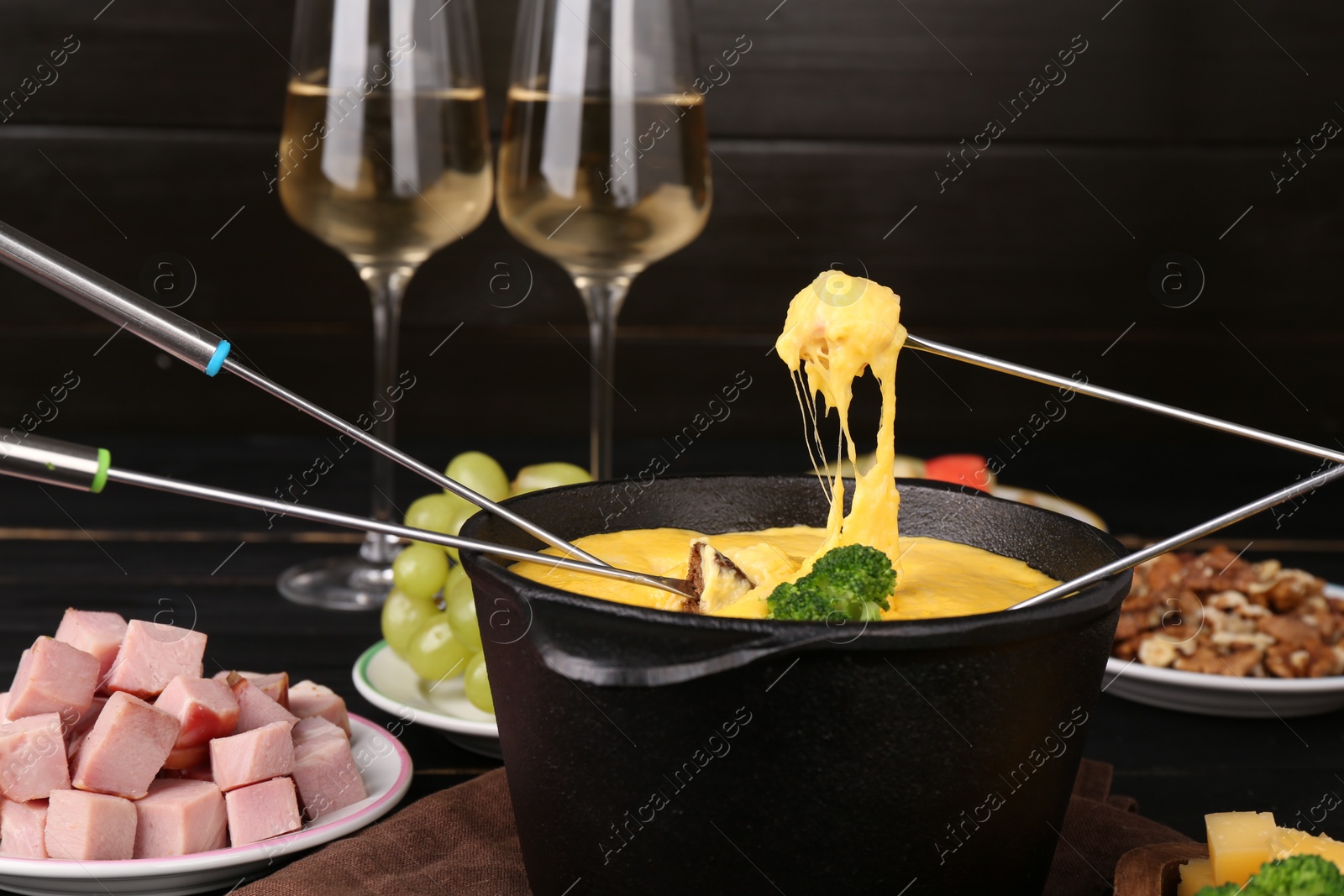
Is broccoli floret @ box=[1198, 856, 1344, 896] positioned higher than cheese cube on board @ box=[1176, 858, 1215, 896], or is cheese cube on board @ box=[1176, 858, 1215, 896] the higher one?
broccoli floret @ box=[1198, 856, 1344, 896]

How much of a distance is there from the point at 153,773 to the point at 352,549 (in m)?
1.02

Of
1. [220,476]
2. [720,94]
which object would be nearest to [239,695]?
[220,476]

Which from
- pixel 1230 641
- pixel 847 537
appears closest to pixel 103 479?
pixel 847 537

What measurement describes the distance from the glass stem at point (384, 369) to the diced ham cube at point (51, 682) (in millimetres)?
757

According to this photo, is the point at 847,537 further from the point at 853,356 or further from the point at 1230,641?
the point at 1230,641

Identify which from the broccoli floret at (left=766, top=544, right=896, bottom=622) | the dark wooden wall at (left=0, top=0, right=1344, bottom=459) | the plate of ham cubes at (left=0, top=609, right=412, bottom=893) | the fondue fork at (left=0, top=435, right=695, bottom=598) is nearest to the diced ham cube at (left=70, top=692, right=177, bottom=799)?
the plate of ham cubes at (left=0, top=609, right=412, bottom=893)

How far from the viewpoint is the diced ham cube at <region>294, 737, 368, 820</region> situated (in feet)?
3.36

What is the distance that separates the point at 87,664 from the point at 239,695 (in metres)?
0.11

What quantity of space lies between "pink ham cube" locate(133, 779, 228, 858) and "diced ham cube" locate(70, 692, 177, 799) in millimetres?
19

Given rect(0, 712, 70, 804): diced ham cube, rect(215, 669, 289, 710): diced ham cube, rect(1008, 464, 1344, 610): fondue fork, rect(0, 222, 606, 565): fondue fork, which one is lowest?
rect(0, 712, 70, 804): diced ham cube

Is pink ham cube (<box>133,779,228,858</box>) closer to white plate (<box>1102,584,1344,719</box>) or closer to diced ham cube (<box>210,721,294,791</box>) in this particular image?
diced ham cube (<box>210,721,294,791</box>)

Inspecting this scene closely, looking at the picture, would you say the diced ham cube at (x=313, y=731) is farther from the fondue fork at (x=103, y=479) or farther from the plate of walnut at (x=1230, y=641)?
the plate of walnut at (x=1230, y=641)

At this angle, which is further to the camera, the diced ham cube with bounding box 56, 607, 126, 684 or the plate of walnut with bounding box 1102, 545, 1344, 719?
the plate of walnut with bounding box 1102, 545, 1344, 719

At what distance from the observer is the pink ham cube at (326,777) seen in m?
1.02
